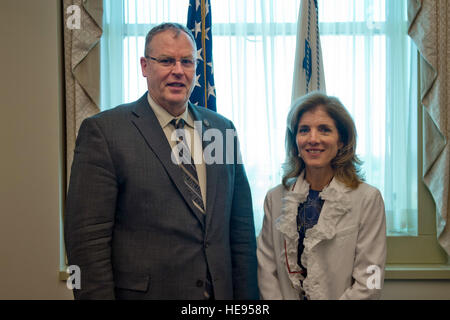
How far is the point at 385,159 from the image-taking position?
2.82m

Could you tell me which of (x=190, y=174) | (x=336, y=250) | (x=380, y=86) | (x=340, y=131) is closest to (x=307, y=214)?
(x=336, y=250)

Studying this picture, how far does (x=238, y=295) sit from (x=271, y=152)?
4.40 ft

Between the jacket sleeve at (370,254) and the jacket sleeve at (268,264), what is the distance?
284 mm

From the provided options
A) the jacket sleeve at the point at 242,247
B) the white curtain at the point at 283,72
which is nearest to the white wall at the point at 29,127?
the white curtain at the point at 283,72

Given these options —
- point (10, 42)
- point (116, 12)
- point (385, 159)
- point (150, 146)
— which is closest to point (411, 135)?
point (385, 159)

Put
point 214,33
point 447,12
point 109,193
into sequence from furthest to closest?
point 214,33
point 447,12
point 109,193

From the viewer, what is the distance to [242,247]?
1692 mm

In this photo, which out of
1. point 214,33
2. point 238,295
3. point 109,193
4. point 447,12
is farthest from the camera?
point 214,33

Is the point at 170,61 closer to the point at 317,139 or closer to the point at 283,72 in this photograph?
the point at 317,139

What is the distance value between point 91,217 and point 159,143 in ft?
1.23

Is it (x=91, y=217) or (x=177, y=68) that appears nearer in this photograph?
(x=91, y=217)

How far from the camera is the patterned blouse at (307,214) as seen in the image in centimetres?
165

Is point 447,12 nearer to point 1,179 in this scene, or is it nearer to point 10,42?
point 10,42
